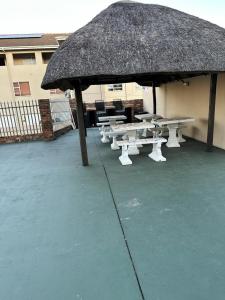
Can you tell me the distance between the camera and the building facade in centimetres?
1822

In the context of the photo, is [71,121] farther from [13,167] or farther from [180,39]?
[180,39]

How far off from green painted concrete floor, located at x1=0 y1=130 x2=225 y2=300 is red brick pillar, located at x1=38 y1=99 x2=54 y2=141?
4128 mm

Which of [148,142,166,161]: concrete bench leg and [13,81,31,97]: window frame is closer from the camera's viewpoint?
[148,142,166,161]: concrete bench leg

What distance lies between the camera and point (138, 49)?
15.2 ft

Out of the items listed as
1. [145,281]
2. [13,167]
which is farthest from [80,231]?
[13,167]

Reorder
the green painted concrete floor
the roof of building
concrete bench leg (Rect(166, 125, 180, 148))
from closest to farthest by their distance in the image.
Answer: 1. the green painted concrete floor
2. concrete bench leg (Rect(166, 125, 180, 148))
3. the roof of building

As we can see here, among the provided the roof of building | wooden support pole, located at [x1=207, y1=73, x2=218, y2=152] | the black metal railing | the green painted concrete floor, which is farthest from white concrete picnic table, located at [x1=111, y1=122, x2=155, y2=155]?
the roof of building

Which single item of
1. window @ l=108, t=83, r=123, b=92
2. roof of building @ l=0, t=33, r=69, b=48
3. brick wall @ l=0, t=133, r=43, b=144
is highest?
roof of building @ l=0, t=33, r=69, b=48

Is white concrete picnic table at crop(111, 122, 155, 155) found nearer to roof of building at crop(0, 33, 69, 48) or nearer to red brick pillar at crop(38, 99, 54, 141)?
red brick pillar at crop(38, 99, 54, 141)

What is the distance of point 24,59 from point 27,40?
5.83ft

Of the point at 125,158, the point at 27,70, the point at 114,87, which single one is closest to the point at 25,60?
the point at 27,70

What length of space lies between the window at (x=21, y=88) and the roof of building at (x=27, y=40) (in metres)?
2.95

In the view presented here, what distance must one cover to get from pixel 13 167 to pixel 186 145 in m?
5.02

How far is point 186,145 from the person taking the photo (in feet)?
22.5
